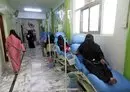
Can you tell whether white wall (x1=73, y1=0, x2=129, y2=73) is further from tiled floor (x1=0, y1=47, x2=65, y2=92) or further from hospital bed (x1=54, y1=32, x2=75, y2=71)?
tiled floor (x1=0, y1=47, x2=65, y2=92)

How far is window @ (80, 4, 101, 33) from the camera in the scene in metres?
3.40

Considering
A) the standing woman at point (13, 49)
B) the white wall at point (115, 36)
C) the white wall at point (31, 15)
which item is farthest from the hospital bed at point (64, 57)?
the white wall at point (31, 15)

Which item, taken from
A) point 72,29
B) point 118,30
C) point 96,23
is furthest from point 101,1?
point 72,29

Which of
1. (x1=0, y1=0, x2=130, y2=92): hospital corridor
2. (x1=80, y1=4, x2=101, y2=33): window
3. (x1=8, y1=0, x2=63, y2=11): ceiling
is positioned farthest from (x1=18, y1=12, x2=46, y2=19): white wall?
(x1=80, y1=4, x2=101, y2=33): window

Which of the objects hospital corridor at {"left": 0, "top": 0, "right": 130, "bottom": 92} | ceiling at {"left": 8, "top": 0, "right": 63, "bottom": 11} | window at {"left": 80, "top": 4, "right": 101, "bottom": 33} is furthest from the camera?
ceiling at {"left": 8, "top": 0, "right": 63, "bottom": 11}

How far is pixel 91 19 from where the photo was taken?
382cm

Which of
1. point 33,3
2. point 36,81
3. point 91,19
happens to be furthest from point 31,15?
point 36,81

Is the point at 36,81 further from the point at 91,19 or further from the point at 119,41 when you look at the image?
the point at 91,19

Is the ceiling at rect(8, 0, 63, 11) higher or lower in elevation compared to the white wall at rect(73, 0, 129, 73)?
higher

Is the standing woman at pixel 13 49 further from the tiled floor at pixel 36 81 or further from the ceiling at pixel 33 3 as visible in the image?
the ceiling at pixel 33 3

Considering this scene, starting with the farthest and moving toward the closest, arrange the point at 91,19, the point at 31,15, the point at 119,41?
the point at 31,15 → the point at 91,19 → the point at 119,41

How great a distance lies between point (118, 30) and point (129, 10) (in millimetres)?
474

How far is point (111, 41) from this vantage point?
103 inches

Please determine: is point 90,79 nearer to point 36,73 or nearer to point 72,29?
point 36,73
